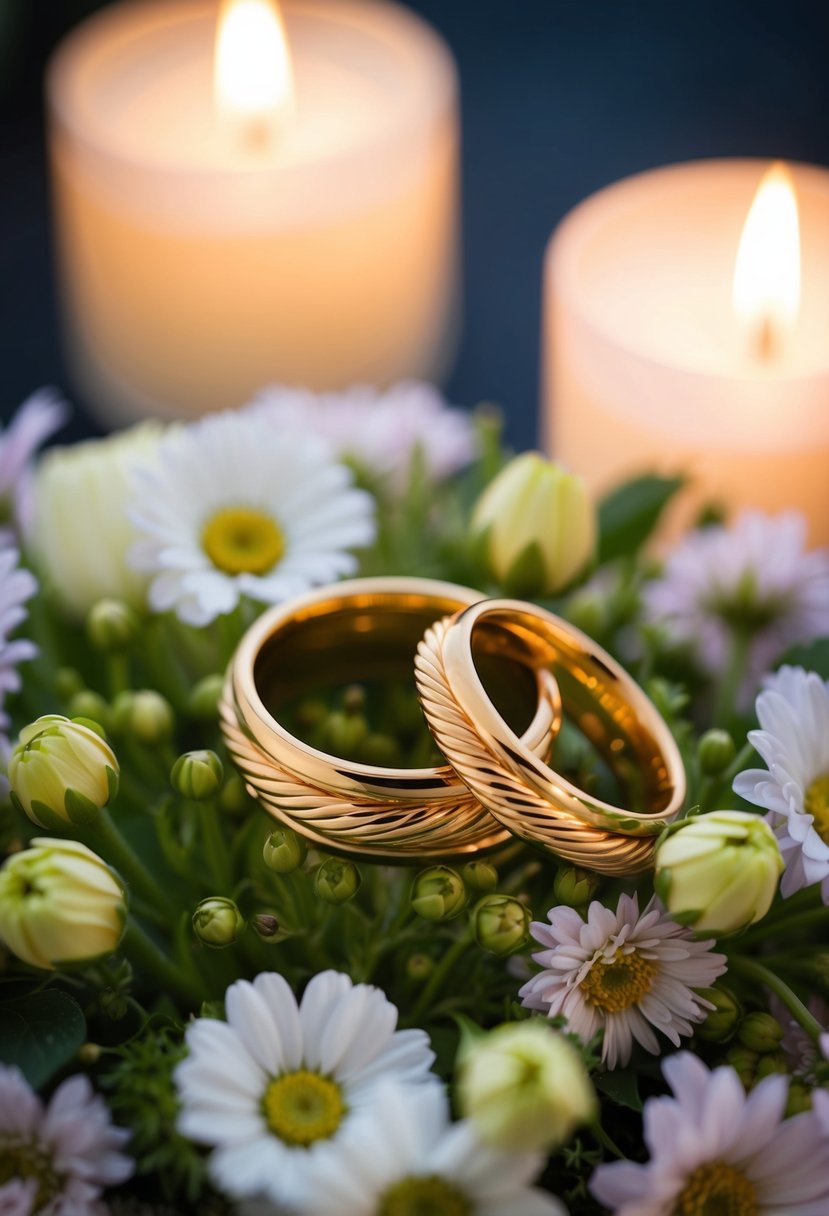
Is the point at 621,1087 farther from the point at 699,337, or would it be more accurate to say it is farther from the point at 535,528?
the point at 699,337

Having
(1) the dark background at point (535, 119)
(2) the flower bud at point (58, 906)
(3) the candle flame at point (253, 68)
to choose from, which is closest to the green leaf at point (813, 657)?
(2) the flower bud at point (58, 906)

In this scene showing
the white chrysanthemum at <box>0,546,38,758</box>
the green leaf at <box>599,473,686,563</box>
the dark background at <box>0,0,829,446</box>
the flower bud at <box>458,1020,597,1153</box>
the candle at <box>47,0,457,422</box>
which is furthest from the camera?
the dark background at <box>0,0,829,446</box>

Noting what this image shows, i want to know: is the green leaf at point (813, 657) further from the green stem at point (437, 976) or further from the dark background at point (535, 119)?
the dark background at point (535, 119)

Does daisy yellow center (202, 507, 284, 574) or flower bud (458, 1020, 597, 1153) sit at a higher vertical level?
daisy yellow center (202, 507, 284, 574)

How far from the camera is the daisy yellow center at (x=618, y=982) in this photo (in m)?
0.31

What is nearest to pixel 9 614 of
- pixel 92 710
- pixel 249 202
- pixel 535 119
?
pixel 92 710

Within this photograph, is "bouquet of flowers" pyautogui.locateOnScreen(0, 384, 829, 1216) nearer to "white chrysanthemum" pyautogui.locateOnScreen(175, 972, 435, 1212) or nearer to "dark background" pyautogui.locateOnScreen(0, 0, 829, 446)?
"white chrysanthemum" pyautogui.locateOnScreen(175, 972, 435, 1212)

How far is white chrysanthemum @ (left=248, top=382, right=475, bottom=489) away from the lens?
1.61 feet

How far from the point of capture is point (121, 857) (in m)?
0.34

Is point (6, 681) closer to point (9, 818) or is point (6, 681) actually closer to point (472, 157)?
point (9, 818)

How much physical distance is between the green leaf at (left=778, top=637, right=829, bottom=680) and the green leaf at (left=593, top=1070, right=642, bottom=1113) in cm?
14

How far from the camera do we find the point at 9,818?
0.36 m

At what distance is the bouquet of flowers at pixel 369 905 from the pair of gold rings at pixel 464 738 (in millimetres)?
10

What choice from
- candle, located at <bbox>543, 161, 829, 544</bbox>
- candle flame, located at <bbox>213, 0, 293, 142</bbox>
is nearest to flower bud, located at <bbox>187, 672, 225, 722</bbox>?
candle, located at <bbox>543, 161, 829, 544</bbox>
